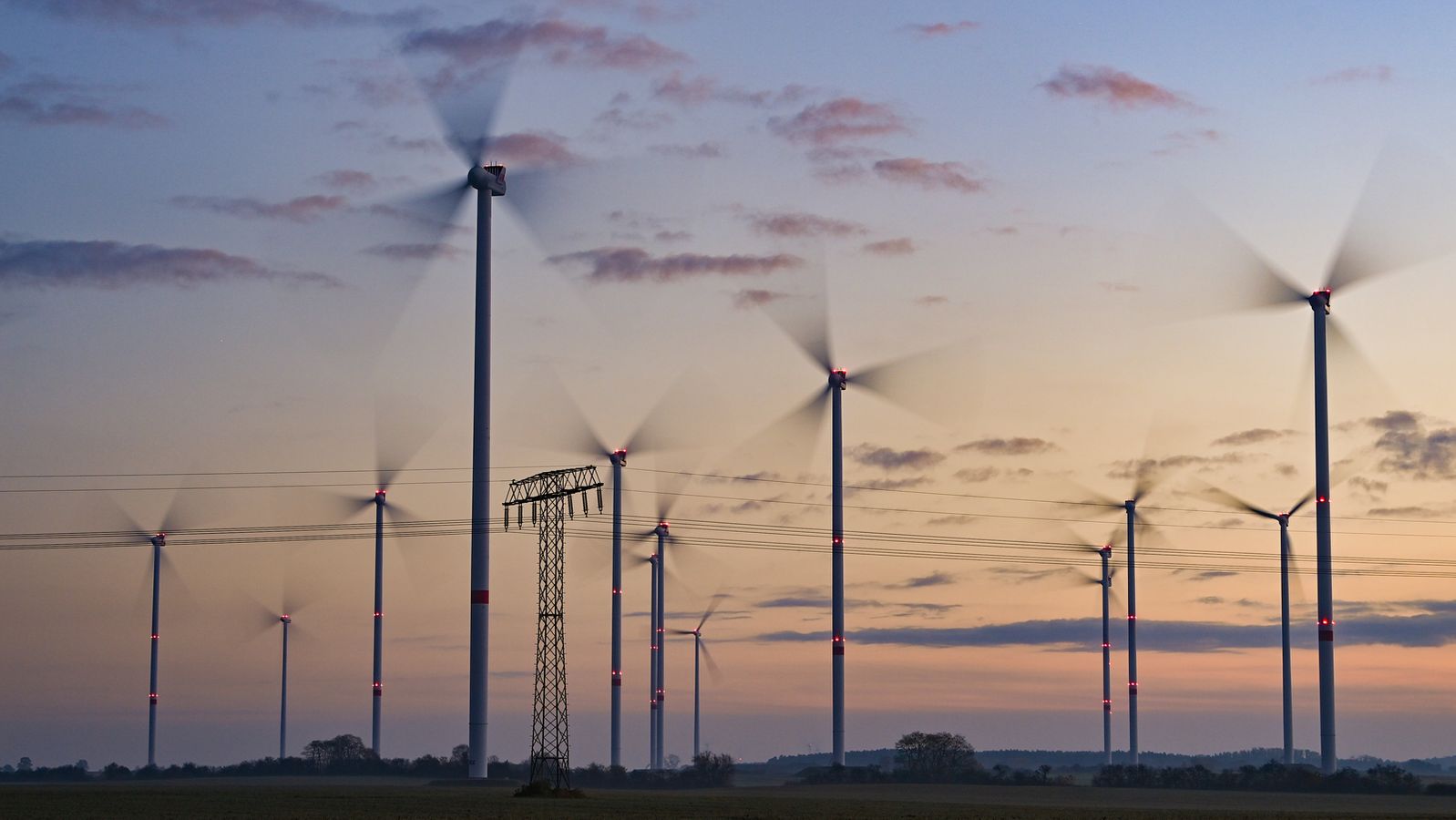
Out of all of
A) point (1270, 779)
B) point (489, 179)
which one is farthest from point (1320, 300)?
point (489, 179)

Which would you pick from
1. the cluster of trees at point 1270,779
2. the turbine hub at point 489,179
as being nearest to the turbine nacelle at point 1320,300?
the cluster of trees at point 1270,779

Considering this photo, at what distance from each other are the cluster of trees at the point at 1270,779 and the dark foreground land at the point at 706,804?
88.9 inches

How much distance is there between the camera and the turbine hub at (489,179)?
372ft

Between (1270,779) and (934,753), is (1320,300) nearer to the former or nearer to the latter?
(1270,779)

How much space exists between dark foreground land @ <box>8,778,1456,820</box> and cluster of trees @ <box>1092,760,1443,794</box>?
2.26 metres

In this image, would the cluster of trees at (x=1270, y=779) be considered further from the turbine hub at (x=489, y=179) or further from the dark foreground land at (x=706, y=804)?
the turbine hub at (x=489, y=179)

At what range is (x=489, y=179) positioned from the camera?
11325 centimetres

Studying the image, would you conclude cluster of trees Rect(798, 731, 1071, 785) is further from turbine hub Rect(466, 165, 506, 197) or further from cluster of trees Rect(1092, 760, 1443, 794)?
turbine hub Rect(466, 165, 506, 197)

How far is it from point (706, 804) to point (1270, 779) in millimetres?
57512

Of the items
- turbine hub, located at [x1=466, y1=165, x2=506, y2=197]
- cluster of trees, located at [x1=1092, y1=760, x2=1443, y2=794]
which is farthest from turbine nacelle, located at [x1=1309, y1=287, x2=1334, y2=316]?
turbine hub, located at [x1=466, y1=165, x2=506, y2=197]

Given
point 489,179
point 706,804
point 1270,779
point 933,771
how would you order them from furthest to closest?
point 933,771, point 1270,779, point 489,179, point 706,804

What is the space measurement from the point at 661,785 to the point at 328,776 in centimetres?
4289

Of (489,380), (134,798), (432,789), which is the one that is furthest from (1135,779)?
(134,798)

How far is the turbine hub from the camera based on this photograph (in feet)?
372
